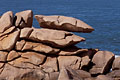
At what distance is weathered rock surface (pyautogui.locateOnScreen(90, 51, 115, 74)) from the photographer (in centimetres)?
2747

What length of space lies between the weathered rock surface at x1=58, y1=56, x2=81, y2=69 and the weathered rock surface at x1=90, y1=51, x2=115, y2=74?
70.9 inches

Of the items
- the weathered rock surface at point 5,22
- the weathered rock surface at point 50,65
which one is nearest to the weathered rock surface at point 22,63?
the weathered rock surface at point 50,65

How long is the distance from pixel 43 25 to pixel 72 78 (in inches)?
346

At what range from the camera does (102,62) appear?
2773cm

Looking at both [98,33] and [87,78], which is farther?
[98,33]

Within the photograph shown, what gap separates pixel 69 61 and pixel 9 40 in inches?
223

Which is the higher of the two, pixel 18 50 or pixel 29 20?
pixel 29 20

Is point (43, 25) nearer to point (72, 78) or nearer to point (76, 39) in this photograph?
point (76, 39)

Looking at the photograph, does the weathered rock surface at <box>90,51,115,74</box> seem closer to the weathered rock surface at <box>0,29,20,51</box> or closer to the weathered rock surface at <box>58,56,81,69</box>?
the weathered rock surface at <box>58,56,81,69</box>

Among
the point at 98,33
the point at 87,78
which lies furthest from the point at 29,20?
the point at 98,33

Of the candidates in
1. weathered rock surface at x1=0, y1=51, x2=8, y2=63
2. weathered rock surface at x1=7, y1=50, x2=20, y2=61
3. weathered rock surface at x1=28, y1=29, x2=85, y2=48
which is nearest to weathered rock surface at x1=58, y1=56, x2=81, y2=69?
weathered rock surface at x1=28, y1=29, x2=85, y2=48

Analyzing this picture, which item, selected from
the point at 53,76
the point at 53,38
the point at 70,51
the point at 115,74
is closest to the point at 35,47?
the point at 53,38

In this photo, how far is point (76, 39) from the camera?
26812mm

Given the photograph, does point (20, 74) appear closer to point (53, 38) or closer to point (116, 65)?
point (53, 38)
